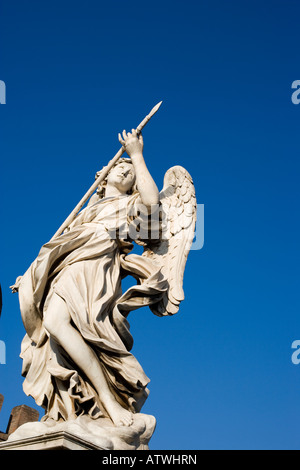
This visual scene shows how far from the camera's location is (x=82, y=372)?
632 cm

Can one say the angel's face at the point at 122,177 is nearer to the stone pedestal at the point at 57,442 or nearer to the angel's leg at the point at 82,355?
the angel's leg at the point at 82,355

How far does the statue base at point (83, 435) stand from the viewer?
17.6 feet

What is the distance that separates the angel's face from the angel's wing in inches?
20.3

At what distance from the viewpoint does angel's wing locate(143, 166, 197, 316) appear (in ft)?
23.9

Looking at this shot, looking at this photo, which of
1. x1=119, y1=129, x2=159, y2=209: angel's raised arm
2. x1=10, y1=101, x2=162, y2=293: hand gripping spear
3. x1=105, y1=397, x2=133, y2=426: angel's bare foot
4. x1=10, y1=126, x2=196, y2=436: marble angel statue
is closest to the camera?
x1=105, y1=397, x2=133, y2=426: angel's bare foot

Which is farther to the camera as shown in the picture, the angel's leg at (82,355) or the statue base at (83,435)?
the angel's leg at (82,355)

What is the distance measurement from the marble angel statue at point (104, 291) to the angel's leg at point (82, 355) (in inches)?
0.4

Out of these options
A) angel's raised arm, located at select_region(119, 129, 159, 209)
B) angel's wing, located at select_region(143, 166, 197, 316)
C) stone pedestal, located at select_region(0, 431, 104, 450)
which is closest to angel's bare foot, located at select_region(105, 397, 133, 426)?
stone pedestal, located at select_region(0, 431, 104, 450)

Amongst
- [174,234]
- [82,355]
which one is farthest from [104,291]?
[174,234]

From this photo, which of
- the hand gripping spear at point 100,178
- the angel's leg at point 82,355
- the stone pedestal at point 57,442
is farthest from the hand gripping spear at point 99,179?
the stone pedestal at point 57,442

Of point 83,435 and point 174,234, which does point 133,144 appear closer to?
point 174,234

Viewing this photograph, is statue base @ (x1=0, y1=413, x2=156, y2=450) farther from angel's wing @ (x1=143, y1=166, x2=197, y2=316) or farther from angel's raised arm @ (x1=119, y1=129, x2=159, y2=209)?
angel's raised arm @ (x1=119, y1=129, x2=159, y2=209)

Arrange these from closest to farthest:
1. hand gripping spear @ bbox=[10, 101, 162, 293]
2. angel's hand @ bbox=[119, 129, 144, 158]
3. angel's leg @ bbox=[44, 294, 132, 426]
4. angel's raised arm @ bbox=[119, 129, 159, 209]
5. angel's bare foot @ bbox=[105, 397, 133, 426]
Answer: angel's bare foot @ bbox=[105, 397, 133, 426] → angel's leg @ bbox=[44, 294, 132, 426] → angel's raised arm @ bbox=[119, 129, 159, 209] → angel's hand @ bbox=[119, 129, 144, 158] → hand gripping spear @ bbox=[10, 101, 162, 293]
